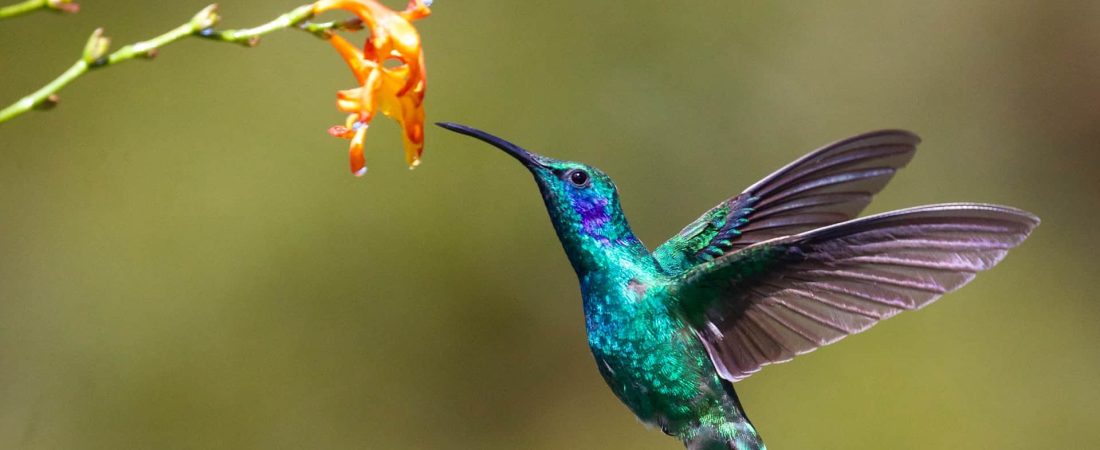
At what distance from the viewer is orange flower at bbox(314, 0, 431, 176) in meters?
1.79

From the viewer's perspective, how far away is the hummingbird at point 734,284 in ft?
7.29

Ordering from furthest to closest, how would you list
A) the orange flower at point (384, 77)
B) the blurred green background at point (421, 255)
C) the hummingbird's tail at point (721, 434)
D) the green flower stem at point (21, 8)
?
the blurred green background at point (421, 255), the hummingbird's tail at point (721, 434), the orange flower at point (384, 77), the green flower stem at point (21, 8)

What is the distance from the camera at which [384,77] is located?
6.07ft

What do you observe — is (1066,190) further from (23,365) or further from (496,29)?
(23,365)

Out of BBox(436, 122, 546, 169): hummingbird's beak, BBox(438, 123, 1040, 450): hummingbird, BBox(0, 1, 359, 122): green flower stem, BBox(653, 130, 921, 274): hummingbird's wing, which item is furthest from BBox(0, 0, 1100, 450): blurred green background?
BBox(0, 1, 359, 122): green flower stem

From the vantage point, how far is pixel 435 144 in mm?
4969

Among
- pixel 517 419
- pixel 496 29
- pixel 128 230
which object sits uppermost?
pixel 496 29

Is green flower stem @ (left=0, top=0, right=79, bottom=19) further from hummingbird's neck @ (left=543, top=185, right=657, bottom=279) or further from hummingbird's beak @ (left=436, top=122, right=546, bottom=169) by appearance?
hummingbird's neck @ (left=543, top=185, right=657, bottom=279)

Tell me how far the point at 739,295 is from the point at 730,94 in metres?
3.17

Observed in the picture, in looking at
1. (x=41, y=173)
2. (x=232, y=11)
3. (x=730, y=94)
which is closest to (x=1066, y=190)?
(x=730, y=94)

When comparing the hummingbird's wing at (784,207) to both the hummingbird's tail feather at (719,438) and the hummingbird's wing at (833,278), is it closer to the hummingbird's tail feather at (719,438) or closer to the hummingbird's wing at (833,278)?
the hummingbird's wing at (833,278)

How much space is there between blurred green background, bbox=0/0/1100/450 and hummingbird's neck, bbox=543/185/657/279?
2425mm

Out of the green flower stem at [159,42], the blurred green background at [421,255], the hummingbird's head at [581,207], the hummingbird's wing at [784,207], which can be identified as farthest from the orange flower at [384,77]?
the blurred green background at [421,255]

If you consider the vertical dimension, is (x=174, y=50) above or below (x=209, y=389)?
above
